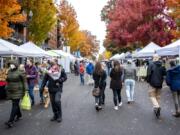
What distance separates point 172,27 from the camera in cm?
4525

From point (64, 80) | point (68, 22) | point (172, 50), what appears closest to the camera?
point (64, 80)

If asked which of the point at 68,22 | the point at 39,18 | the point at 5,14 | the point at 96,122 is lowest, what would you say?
the point at 96,122

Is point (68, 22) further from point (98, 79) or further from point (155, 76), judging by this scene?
point (155, 76)

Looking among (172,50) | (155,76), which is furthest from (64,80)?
(172,50)

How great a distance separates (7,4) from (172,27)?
23.5 metres

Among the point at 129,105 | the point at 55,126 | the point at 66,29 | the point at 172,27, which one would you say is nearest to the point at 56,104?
the point at 55,126

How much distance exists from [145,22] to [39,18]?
12.9 metres

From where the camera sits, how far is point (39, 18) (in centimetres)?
4066

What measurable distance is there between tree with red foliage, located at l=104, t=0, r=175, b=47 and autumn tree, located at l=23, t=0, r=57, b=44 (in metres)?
10.4

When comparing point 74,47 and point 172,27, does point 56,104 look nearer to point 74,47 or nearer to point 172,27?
point 172,27

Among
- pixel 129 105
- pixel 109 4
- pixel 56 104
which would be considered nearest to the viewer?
pixel 56 104

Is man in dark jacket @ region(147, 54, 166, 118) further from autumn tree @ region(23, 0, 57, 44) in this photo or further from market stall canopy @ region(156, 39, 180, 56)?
autumn tree @ region(23, 0, 57, 44)

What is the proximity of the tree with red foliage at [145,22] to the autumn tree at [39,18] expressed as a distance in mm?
10409

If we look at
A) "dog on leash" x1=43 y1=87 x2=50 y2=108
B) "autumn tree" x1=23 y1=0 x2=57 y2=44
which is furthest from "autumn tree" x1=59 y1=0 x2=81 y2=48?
"dog on leash" x1=43 y1=87 x2=50 y2=108
